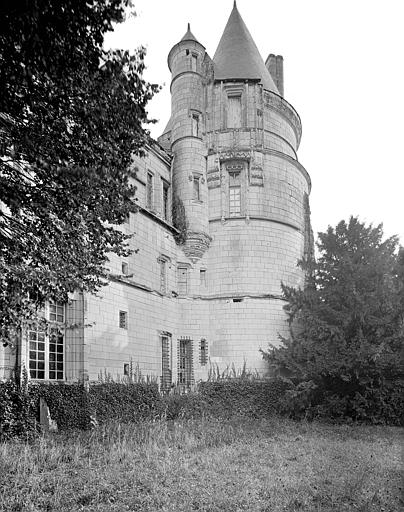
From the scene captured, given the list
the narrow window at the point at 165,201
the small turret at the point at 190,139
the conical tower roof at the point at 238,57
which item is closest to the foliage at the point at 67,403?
the small turret at the point at 190,139

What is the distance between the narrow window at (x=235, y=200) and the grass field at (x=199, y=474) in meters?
12.6

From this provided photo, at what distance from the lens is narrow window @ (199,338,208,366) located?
78.3 ft

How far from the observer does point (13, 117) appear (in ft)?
26.4

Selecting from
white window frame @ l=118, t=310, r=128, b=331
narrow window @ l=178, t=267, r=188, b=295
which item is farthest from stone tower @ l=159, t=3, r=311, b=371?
white window frame @ l=118, t=310, r=128, b=331

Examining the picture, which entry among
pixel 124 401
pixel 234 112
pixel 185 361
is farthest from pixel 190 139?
pixel 124 401

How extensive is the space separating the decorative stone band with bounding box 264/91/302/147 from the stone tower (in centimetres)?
7

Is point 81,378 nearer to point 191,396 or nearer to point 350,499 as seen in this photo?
point 191,396

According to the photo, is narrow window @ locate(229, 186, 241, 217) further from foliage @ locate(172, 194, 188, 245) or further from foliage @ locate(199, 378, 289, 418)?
foliage @ locate(199, 378, 289, 418)

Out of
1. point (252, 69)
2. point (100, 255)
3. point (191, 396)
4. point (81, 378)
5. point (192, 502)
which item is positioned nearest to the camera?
point (192, 502)

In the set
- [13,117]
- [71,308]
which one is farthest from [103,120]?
[71,308]

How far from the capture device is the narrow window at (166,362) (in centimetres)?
2308

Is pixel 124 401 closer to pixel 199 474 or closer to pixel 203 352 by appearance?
pixel 203 352

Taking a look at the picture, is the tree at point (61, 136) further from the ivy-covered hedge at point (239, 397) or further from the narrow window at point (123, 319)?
the ivy-covered hedge at point (239, 397)

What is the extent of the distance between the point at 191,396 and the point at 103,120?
15.3m
